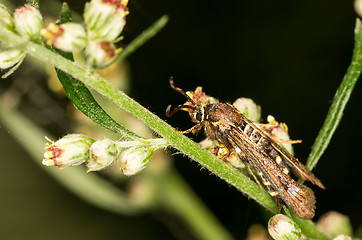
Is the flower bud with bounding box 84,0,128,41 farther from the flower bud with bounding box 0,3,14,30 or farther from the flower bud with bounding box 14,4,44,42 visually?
the flower bud with bounding box 0,3,14,30

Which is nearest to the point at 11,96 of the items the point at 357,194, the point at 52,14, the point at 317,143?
the point at 52,14

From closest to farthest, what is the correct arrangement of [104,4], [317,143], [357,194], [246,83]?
[104,4], [317,143], [357,194], [246,83]

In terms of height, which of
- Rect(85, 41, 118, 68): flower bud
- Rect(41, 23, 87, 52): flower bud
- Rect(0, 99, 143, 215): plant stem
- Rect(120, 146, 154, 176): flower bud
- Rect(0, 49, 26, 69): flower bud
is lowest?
Rect(0, 99, 143, 215): plant stem

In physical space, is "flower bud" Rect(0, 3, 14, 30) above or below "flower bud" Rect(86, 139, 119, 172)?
above

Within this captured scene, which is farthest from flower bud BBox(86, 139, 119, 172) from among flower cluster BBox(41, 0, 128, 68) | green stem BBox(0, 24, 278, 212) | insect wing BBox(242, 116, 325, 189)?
insect wing BBox(242, 116, 325, 189)

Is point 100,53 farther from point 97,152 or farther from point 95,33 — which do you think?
point 97,152

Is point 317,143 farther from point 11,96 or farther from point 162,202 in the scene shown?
point 11,96
